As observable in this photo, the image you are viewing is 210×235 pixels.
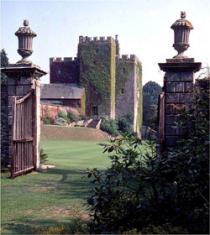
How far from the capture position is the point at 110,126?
157 ft

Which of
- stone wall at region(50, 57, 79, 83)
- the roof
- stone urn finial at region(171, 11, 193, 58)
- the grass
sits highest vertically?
stone wall at region(50, 57, 79, 83)

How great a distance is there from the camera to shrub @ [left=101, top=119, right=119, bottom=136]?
153 ft

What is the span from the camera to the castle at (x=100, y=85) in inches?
2078

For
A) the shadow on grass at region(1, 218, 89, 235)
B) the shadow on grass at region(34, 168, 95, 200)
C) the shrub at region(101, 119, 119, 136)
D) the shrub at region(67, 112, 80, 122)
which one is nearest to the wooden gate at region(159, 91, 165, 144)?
the shadow on grass at region(34, 168, 95, 200)

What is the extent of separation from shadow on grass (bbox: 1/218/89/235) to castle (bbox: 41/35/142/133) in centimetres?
4617

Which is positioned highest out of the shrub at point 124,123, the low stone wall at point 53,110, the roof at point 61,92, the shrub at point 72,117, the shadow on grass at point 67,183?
the roof at point 61,92

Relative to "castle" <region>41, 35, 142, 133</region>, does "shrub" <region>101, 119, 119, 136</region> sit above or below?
below

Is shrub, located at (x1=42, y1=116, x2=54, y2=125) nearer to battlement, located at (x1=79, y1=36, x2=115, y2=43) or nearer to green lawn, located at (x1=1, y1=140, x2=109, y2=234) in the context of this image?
battlement, located at (x1=79, y1=36, x2=115, y2=43)

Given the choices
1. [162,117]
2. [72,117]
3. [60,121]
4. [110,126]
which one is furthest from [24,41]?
[110,126]

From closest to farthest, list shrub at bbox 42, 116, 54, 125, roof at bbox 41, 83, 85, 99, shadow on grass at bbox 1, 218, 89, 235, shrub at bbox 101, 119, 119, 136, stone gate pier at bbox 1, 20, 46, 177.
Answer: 1. shadow on grass at bbox 1, 218, 89, 235
2. stone gate pier at bbox 1, 20, 46, 177
3. shrub at bbox 42, 116, 54, 125
4. shrub at bbox 101, 119, 119, 136
5. roof at bbox 41, 83, 85, 99

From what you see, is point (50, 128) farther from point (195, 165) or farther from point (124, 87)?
point (195, 165)

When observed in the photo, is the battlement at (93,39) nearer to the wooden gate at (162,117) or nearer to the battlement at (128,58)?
the battlement at (128,58)

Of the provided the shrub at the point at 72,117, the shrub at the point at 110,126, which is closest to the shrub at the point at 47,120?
the shrub at the point at 72,117

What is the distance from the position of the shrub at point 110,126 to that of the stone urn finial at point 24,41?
34785 mm
